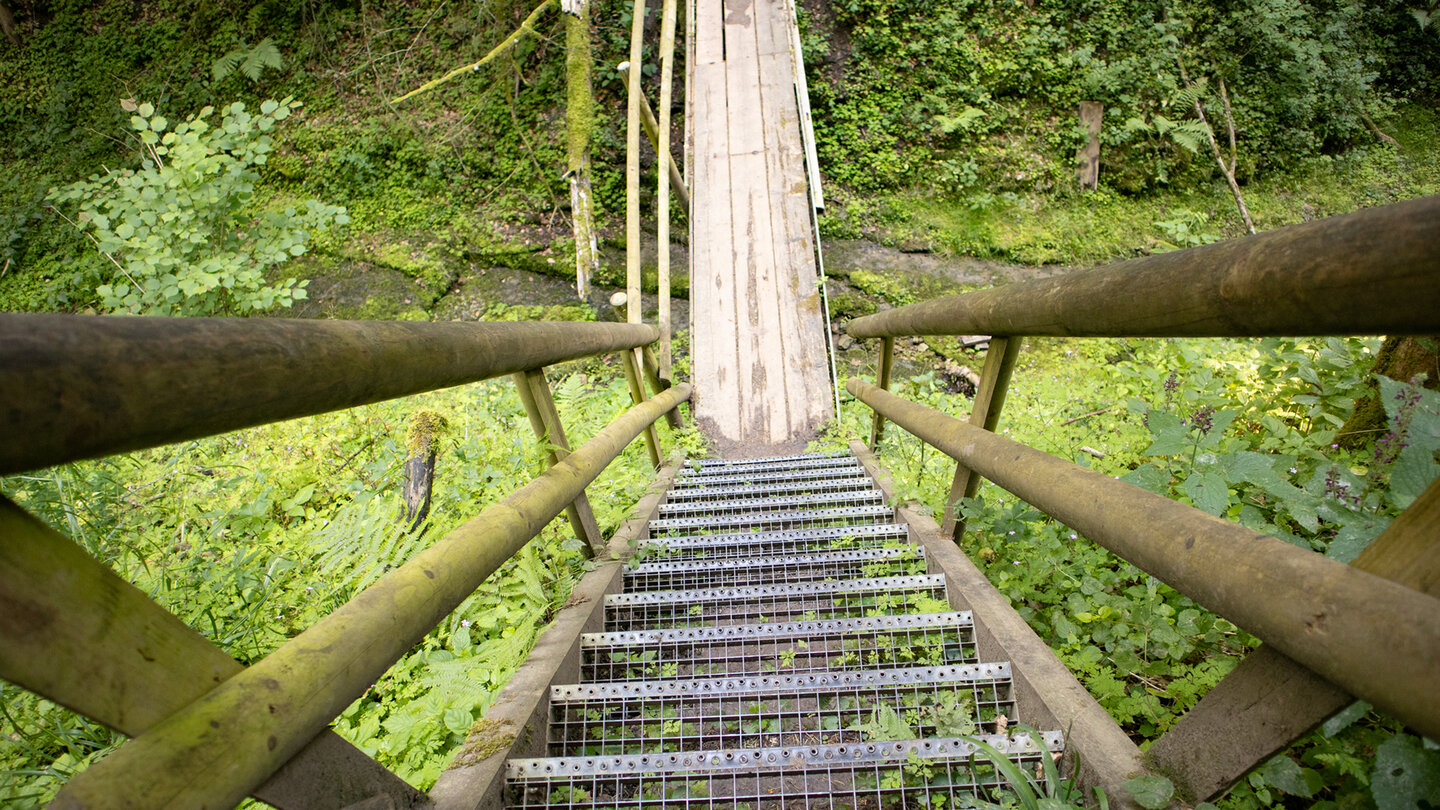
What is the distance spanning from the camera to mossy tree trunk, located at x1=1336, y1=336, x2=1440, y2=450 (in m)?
1.76

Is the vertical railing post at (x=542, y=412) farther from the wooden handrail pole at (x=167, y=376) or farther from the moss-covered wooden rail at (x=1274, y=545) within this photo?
the moss-covered wooden rail at (x=1274, y=545)

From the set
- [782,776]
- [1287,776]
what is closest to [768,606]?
[782,776]

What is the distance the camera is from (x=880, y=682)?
1.58 metres

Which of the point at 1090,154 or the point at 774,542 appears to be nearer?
the point at 774,542

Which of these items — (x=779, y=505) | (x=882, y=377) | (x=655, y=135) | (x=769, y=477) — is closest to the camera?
(x=779, y=505)

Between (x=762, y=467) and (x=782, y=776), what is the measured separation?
9.27 feet

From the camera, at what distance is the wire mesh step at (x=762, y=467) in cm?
390

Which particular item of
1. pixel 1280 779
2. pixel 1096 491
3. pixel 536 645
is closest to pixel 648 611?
pixel 536 645

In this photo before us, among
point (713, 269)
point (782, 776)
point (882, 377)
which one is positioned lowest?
point (782, 776)

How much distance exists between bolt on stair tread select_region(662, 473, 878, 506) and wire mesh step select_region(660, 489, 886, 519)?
16 centimetres

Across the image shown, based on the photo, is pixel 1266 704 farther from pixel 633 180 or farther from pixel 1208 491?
pixel 633 180

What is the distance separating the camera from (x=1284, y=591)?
0.75 m

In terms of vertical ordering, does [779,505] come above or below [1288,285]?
below

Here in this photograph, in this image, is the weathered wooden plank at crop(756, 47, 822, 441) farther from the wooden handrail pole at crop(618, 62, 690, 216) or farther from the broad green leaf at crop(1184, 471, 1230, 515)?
the broad green leaf at crop(1184, 471, 1230, 515)
